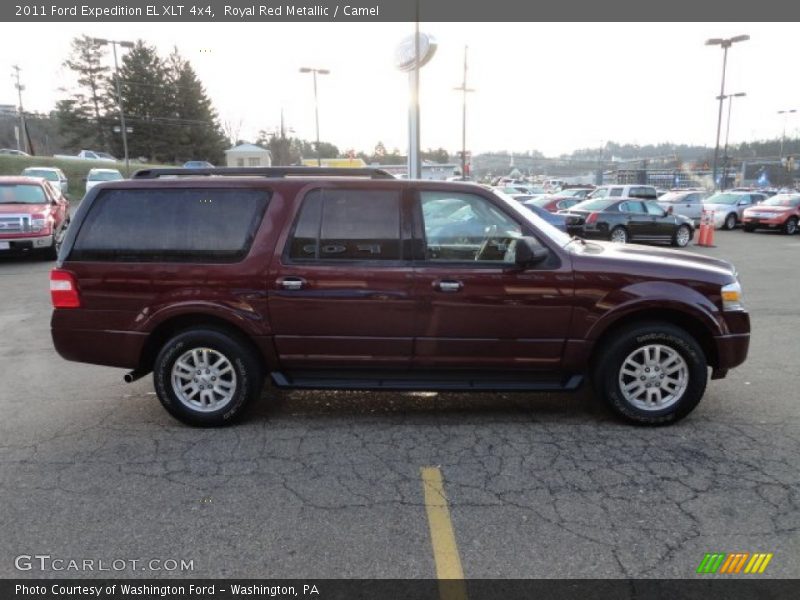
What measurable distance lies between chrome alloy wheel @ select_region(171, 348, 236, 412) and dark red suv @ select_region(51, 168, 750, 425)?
0.03 feet

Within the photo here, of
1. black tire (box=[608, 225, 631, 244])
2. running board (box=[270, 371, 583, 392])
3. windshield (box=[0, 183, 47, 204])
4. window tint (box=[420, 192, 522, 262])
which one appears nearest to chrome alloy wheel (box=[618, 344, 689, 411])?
running board (box=[270, 371, 583, 392])

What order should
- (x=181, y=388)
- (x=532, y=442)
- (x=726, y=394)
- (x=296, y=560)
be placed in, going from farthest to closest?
Answer: (x=726, y=394) < (x=181, y=388) < (x=532, y=442) < (x=296, y=560)

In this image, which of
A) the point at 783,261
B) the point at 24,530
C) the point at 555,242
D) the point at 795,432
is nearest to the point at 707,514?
the point at 795,432

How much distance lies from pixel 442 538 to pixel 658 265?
253 centimetres

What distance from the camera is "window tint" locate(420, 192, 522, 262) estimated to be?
4262 mm

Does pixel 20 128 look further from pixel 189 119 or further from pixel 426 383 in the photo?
pixel 426 383

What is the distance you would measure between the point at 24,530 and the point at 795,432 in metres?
4.88

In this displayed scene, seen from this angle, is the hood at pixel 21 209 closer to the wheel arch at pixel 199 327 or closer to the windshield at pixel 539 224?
the wheel arch at pixel 199 327

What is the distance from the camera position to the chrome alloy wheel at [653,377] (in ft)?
13.9

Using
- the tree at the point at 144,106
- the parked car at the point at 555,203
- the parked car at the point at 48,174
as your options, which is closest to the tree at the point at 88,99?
the tree at the point at 144,106
